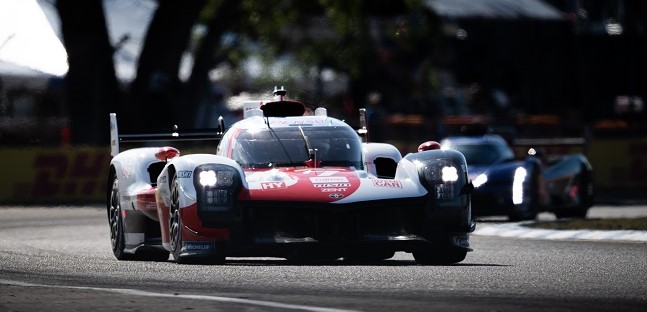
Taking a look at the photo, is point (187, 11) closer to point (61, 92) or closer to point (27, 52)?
point (61, 92)

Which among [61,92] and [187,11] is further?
[61,92]

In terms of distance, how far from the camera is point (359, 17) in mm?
38688

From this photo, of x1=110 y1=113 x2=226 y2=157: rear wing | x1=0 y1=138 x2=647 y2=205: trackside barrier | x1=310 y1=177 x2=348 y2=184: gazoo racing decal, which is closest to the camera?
x1=310 y1=177 x2=348 y2=184: gazoo racing decal

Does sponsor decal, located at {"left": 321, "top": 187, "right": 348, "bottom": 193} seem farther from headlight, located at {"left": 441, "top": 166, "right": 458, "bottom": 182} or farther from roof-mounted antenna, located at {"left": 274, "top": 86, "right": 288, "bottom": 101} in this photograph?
roof-mounted antenna, located at {"left": 274, "top": 86, "right": 288, "bottom": 101}

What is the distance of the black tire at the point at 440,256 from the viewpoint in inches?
489

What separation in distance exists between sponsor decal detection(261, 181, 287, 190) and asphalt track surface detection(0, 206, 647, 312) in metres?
0.57

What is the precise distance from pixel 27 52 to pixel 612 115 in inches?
1875

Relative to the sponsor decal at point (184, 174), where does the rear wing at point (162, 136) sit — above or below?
above

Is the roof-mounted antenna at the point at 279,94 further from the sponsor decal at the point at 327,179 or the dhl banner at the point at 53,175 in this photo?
the dhl banner at the point at 53,175

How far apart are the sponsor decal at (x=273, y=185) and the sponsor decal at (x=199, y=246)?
0.56 m

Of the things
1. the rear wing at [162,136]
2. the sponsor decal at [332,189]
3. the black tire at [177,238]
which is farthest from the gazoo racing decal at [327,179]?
the rear wing at [162,136]

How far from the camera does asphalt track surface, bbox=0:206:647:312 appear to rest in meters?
8.48

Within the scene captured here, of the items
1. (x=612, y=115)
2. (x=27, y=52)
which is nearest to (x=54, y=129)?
(x=612, y=115)

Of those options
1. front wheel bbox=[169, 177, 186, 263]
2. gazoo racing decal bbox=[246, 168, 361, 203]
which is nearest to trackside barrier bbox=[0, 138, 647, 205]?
front wheel bbox=[169, 177, 186, 263]
